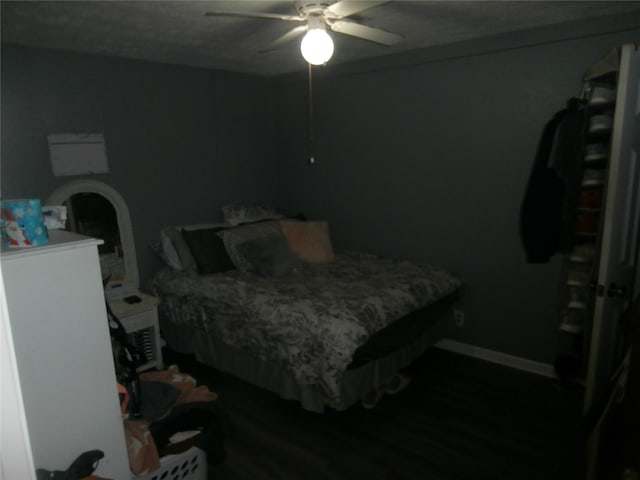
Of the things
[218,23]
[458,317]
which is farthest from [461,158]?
[218,23]

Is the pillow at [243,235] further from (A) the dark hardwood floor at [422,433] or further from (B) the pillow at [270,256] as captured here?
(A) the dark hardwood floor at [422,433]

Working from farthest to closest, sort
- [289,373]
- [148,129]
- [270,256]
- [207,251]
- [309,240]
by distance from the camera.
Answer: [309,240] → [148,129] → [207,251] → [270,256] → [289,373]

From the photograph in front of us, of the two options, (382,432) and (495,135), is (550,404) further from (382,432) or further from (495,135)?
(495,135)

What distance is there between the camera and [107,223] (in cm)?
318

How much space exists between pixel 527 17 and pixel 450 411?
2385 mm

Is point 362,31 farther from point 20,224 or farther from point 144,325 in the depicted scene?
point 144,325

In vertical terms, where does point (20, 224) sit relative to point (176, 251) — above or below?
above

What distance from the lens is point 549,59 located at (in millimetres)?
2689

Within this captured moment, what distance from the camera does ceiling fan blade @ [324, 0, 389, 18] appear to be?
1730 millimetres

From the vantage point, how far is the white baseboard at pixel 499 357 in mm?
Answer: 2930

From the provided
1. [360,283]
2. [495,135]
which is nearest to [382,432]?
[360,283]

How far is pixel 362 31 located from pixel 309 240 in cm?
180

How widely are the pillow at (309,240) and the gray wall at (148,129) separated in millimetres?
783

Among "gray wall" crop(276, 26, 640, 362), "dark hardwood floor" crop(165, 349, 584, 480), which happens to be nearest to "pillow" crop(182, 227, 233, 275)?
"dark hardwood floor" crop(165, 349, 584, 480)
